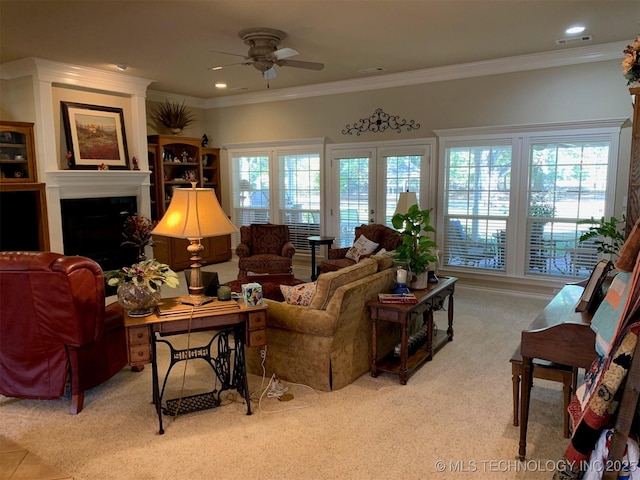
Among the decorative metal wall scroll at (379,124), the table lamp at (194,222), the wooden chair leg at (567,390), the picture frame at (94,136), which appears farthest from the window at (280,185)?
the wooden chair leg at (567,390)

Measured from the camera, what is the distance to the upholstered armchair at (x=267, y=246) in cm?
624

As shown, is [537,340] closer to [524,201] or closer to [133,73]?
[524,201]

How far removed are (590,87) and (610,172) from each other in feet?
3.35

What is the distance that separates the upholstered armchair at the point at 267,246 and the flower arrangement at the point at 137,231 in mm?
1462

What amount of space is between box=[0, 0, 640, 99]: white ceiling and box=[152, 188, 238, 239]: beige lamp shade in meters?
1.85

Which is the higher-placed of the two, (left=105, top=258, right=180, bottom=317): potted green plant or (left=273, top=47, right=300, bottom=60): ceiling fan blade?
(left=273, top=47, right=300, bottom=60): ceiling fan blade

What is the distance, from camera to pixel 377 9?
13.1 feet

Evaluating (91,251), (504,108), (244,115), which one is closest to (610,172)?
(504,108)

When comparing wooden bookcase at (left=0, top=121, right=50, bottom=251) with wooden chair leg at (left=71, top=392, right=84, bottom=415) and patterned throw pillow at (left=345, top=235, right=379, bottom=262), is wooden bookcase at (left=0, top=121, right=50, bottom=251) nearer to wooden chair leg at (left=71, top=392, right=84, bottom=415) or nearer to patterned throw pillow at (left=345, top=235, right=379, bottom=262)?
wooden chair leg at (left=71, top=392, right=84, bottom=415)

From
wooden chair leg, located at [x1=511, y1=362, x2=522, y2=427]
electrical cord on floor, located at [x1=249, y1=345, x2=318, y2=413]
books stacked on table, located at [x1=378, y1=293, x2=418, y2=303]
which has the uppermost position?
books stacked on table, located at [x1=378, y1=293, x2=418, y2=303]

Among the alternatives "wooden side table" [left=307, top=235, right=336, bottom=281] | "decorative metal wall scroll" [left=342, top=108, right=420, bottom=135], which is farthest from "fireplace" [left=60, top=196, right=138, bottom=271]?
"decorative metal wall scroll" [left=342, top=108, right=420, bottom=135]

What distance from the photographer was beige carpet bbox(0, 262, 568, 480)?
2.48 m

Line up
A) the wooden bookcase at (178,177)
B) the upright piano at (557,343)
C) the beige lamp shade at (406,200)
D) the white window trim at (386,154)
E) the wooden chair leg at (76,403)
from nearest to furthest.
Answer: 1. the upright piano at (557,343)
2. the wooden chair leg at (76,403)
3. the beige lamp shade at (406,200)
4. the white window trim at (386,154)
5. the wooden bookcase at (178,177)

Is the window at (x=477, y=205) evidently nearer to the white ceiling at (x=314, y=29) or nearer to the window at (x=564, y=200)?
the window at (x=564, y=200)
